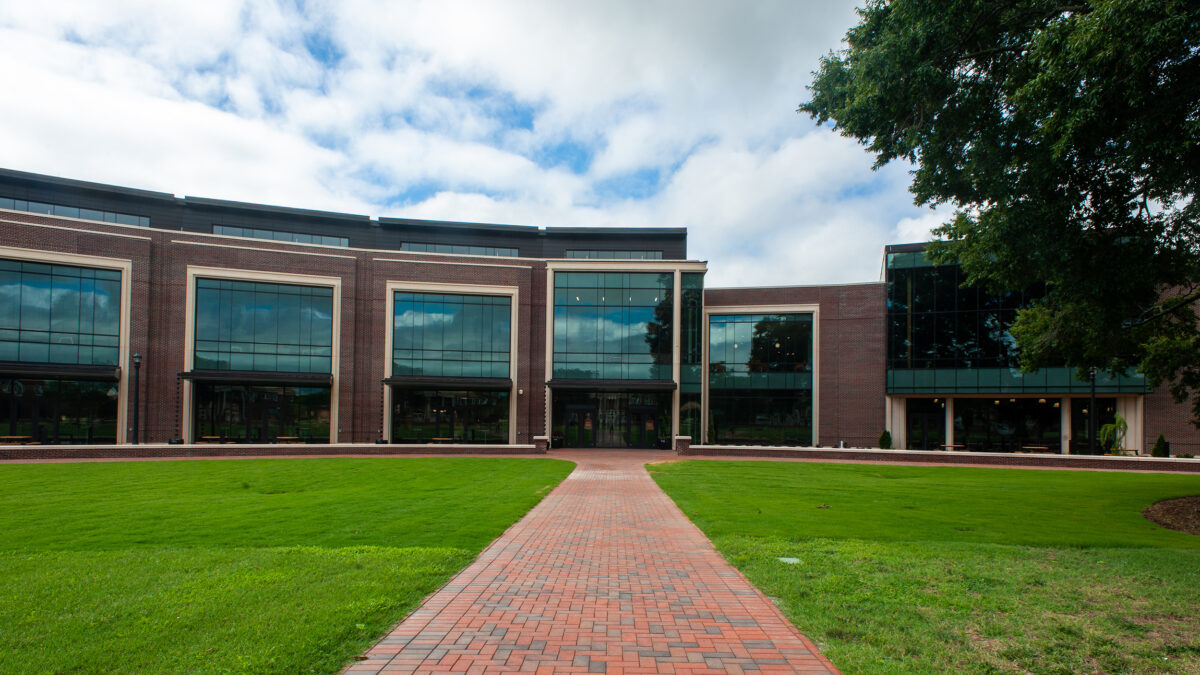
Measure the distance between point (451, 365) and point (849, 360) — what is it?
23.3 meters

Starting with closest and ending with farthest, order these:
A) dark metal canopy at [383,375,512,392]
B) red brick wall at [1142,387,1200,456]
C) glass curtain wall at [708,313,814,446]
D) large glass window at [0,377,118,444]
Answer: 1. large glass window at [0,377,118,444]
2. red brick wall at [1142,387,1200,456]
3. dark metal canopy at [383,375,512,392]
4. glass curtain wall at [708,313,814,446]

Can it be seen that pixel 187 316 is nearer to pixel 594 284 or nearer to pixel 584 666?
pixel 594 284

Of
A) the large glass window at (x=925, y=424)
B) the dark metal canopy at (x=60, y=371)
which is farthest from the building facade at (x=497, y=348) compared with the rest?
the dark metal canopy at (x=60, y=371)

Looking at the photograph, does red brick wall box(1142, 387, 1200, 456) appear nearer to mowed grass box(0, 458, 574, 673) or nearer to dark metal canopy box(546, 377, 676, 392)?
dark metal canopy box(546, 377, 676, 392)

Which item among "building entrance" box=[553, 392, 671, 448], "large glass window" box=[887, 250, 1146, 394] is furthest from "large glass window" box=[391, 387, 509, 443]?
"large glass window" box=[887, 250, 1146, 394]

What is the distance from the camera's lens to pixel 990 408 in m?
34.3

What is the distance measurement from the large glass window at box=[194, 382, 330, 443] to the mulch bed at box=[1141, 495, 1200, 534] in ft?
111

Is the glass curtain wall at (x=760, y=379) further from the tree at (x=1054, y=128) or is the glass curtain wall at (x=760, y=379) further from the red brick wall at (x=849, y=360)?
the tree at (x=1054, y=128)

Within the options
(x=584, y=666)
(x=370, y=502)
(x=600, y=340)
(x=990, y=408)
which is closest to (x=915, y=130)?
(x=584, y=666)

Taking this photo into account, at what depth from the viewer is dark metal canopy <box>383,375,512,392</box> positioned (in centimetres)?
3403

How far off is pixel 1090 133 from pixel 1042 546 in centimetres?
592

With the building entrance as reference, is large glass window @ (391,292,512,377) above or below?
above

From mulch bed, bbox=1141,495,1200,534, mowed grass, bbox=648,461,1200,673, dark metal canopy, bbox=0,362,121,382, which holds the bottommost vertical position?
mulch bed, bbox=1141,495,1200,534

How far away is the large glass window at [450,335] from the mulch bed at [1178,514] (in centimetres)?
2870
